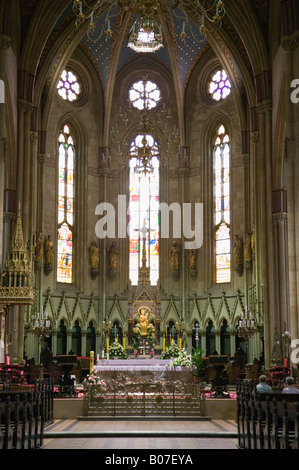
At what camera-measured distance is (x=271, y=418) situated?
419 inches

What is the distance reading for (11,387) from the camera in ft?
61.5

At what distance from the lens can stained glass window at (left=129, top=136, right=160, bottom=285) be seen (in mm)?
37000

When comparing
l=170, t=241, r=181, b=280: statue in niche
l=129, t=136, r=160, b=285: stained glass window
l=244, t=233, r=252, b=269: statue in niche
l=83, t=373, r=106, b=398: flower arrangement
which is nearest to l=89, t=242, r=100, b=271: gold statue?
l=129, t=136, r=160, b=285: stained glass window

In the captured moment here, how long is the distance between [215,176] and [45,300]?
11.0 m

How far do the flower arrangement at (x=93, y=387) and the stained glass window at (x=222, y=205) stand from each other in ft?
52.9

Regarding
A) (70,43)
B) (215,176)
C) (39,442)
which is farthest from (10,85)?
(39,442)

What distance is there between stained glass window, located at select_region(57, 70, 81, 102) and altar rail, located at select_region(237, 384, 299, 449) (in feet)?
83.9

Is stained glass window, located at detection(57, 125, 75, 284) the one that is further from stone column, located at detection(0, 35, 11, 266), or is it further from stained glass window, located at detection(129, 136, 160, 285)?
stone column, located at detection(0, 35, 11, 266)

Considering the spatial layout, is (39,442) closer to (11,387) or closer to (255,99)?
(11,387)

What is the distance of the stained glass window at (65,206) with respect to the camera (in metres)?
35.6

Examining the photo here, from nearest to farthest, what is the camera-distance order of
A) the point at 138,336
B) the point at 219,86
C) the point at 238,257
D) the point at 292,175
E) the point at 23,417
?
the point at 23,417 → the point at 292,175 → the point at 138,336 → the point at 238,257 → the point at 219,86

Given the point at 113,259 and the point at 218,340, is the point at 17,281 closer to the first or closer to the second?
the point at 113,259

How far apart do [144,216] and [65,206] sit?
424 cm

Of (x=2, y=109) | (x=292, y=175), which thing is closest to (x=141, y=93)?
(x=2, y=109)
